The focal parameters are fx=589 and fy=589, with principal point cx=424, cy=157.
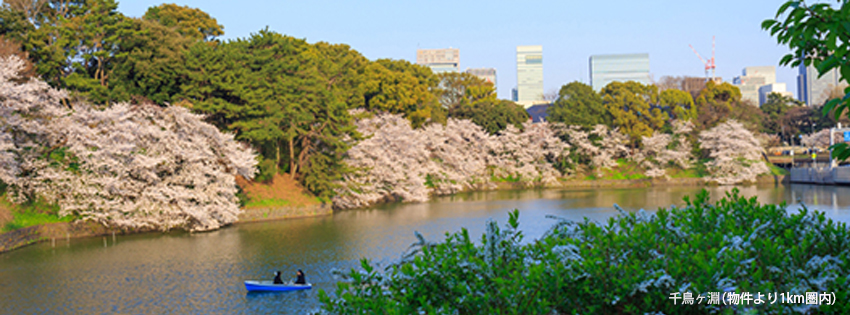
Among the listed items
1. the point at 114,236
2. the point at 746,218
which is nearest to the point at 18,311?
the point at 114,236

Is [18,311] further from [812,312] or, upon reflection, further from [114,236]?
[812,312]

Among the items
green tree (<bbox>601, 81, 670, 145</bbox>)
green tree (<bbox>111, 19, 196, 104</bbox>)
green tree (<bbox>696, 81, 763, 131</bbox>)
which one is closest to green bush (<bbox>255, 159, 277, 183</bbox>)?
green tree (<bbox>111, 19, 196, 104</bbox>)

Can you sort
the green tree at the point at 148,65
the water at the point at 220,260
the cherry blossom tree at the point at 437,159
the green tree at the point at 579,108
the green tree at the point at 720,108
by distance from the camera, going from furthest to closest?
the green tree at the point at 720,108, the green tree at the point at 579,108, the cherry blossom tree at the point at 437,159, the green tree at the point at 148,65, the water at the point at 220,260

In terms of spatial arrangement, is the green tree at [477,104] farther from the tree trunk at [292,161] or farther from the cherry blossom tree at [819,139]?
the cherry blossom tree at [819,139]

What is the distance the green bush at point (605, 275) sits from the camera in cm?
414

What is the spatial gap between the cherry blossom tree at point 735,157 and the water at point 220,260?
40.5 feet

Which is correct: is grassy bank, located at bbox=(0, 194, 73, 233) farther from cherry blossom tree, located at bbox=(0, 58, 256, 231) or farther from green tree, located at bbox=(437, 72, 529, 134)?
green tree, located at bbox=(437, 72, 529, 134)

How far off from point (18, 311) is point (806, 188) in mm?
45020

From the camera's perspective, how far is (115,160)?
2284cm

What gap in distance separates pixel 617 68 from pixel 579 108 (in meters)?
154

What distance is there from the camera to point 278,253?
771 inches

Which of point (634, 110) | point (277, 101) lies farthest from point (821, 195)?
point (277, 101)

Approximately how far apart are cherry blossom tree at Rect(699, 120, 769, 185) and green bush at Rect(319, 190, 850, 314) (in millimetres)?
44423

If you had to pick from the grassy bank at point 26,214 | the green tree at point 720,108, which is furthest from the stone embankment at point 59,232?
the green tree at point 720,108
